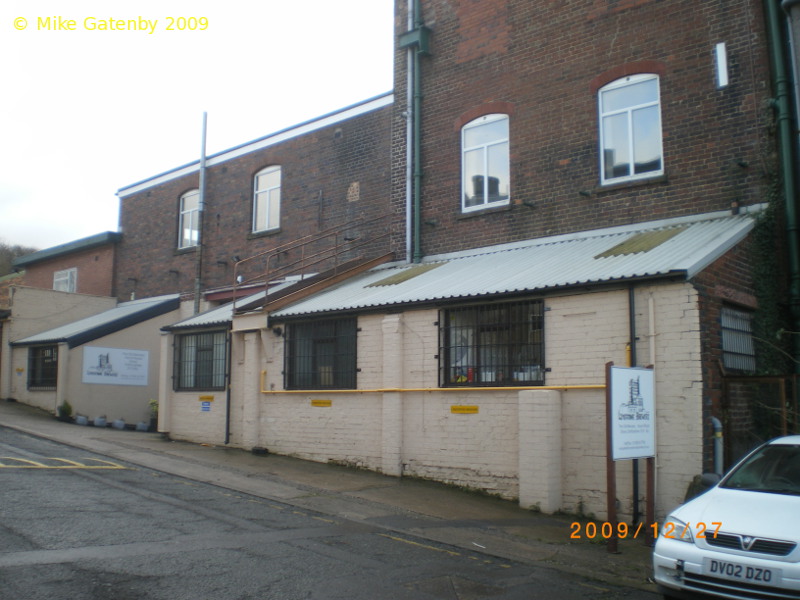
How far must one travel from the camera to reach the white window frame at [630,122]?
542 inches

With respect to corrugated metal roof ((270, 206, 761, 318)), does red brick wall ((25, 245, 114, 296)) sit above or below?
above

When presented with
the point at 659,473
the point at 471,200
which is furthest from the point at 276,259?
the point at 659,473

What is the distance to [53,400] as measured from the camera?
21266 mm

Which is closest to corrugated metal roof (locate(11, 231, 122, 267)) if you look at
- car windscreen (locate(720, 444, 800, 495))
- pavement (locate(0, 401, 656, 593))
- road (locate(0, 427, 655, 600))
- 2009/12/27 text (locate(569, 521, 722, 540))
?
pavement (locate(0, 401, 656, 593))

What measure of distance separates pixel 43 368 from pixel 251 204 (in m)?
7.59

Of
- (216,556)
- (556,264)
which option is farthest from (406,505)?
(556,264)

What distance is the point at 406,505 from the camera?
11.0 meters

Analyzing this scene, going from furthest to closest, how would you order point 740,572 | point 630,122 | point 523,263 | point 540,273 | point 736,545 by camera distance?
point 630,122 < point 523,263 < point 540,273 < point 736,545 < point 740,572

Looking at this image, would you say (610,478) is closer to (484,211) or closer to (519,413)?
(519,413)

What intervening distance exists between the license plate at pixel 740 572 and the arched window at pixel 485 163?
33.9 ft

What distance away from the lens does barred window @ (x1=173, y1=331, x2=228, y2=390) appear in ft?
56.3

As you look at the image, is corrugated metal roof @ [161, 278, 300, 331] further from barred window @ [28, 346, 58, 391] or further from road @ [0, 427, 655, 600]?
road @ [0, 427, 655, 600]

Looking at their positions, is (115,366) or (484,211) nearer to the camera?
(484,211)

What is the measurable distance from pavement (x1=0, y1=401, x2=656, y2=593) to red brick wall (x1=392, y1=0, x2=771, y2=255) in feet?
18.5
